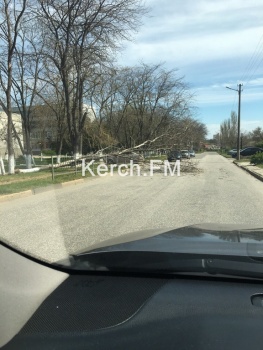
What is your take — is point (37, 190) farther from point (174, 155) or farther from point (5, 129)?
point (5, 129)

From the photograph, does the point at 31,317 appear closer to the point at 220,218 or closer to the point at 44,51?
the point at 220,218

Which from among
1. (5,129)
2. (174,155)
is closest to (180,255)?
(174,155)

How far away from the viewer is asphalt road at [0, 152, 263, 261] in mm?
7344

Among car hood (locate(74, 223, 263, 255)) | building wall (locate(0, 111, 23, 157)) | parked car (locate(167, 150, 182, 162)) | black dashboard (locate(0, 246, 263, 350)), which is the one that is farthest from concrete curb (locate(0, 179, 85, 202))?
building wall (locate(0, 111, 23, 157))

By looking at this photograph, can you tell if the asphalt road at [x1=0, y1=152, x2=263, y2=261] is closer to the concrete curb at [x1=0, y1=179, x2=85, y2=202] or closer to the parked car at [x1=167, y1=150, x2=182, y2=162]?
the concrete curb at [x1=0, y1=179, x2=85, y2=202]

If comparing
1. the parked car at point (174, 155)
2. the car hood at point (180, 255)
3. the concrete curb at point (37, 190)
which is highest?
the car hood at point (180, 255)

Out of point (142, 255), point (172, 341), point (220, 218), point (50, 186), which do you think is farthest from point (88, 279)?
point (50, 186)

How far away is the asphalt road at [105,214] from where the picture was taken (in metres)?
7.34

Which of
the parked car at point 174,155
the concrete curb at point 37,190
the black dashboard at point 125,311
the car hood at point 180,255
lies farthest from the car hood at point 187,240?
the parked car at point 174,155

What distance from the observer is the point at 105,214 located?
10.3 meters

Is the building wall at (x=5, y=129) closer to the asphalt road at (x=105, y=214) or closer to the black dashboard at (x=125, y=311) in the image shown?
the asphalt road at (x=105, y=214)

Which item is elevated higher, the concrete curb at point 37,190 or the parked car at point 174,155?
the parked car at point 174,155

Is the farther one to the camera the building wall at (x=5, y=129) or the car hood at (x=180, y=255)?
the building wall at (x=5, y=129)

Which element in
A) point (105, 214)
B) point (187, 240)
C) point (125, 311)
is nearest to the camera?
point (125, 311)
